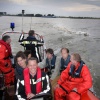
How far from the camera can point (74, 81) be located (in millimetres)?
3076

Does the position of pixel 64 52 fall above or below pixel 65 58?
above

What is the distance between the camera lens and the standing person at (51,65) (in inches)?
155

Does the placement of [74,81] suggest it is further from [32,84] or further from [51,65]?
[51,65]

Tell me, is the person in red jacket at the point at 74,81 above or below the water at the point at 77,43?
above

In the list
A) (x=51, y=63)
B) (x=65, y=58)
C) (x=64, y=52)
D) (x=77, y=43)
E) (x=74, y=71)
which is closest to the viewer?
(x=74, y=71)

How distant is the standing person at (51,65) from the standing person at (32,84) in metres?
1.40

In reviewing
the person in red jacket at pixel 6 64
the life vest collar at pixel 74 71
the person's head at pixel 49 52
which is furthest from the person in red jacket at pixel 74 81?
the person in red jacket at pixel 6 64

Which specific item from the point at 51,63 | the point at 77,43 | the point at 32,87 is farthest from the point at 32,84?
the point at 77,43

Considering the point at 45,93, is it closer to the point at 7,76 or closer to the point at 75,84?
the point at 75,84

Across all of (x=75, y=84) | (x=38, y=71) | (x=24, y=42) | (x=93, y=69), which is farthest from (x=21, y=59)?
(x=93, y=69)

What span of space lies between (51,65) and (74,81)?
1.10m

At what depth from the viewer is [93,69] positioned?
22.1 ft

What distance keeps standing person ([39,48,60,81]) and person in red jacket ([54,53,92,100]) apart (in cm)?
75

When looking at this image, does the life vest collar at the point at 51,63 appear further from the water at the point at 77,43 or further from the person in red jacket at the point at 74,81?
the water at the point at 77,43
